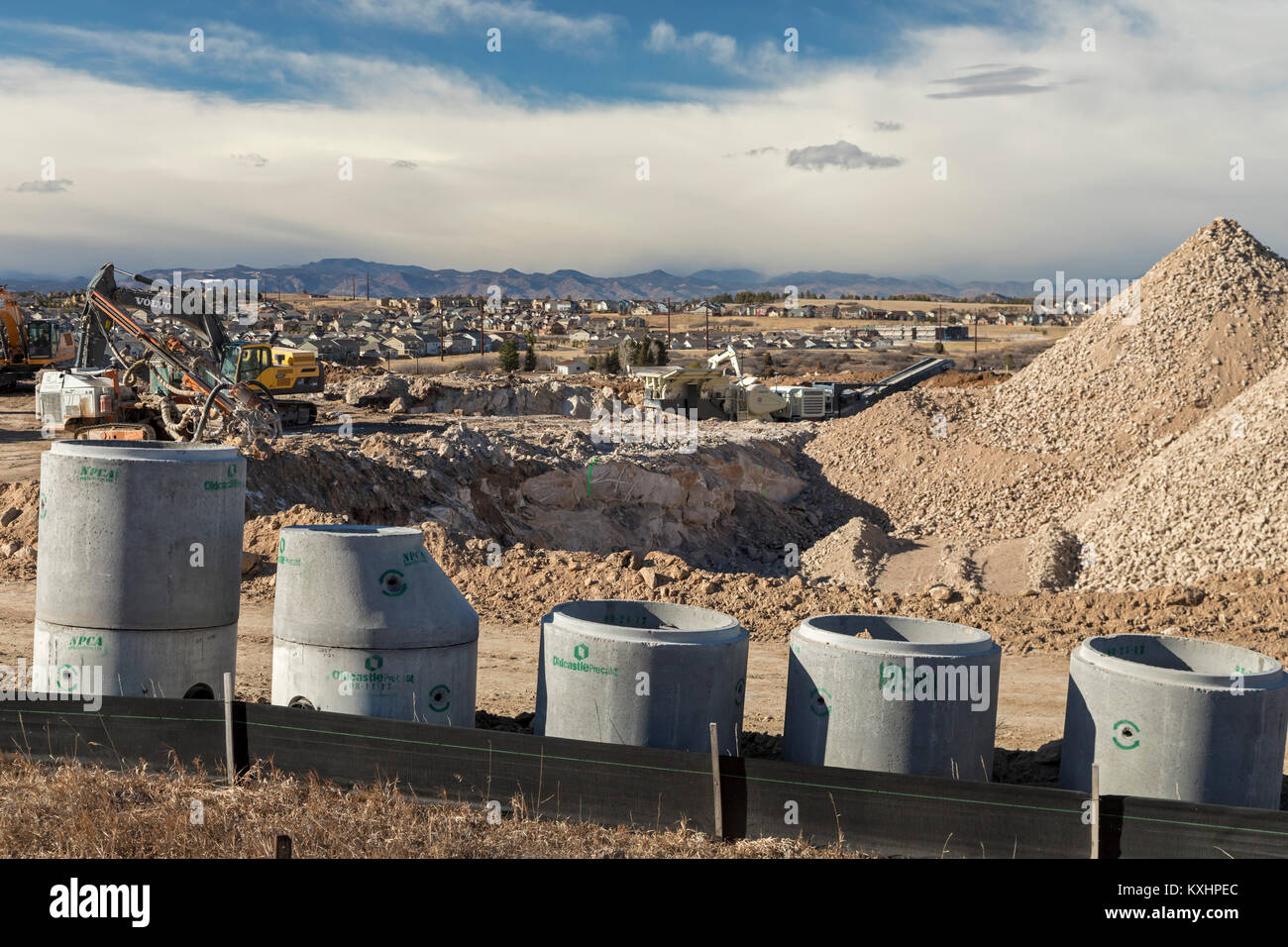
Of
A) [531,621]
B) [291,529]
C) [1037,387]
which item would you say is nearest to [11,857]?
[291,529]

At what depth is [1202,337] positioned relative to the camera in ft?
85.5

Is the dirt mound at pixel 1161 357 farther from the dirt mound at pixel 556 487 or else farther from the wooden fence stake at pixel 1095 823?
the wooden fence stake at pixel 1095 823

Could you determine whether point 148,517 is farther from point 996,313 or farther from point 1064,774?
point 996,313

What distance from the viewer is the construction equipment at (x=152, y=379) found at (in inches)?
921

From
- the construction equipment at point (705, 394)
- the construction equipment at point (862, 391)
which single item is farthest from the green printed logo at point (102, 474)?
the construction equipment at point (862, 391)

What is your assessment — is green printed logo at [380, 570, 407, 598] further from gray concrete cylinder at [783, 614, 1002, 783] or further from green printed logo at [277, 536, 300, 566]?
gray concrete cylinder at [783, 614, 1002, 783]

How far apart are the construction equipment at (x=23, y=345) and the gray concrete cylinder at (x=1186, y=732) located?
37.7 m

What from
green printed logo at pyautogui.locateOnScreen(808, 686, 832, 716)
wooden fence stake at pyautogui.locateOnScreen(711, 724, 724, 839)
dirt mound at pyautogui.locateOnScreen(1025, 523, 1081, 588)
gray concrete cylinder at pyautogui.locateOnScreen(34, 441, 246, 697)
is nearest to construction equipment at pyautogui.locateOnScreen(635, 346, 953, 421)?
dirt mound at pyautogui.locateOnScreen(1025, 523, 1081, 588)

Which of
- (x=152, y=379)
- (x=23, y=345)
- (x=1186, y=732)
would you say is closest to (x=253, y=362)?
(x=152, y=379)

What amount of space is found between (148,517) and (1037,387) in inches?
972

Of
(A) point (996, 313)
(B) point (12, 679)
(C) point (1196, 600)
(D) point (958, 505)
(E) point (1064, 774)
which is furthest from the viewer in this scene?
(A) point (996, 313)

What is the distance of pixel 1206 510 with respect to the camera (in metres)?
17.8

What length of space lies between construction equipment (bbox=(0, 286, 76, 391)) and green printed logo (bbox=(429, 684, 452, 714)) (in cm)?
3482

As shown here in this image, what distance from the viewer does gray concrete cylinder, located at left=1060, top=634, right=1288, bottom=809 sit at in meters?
6.55
